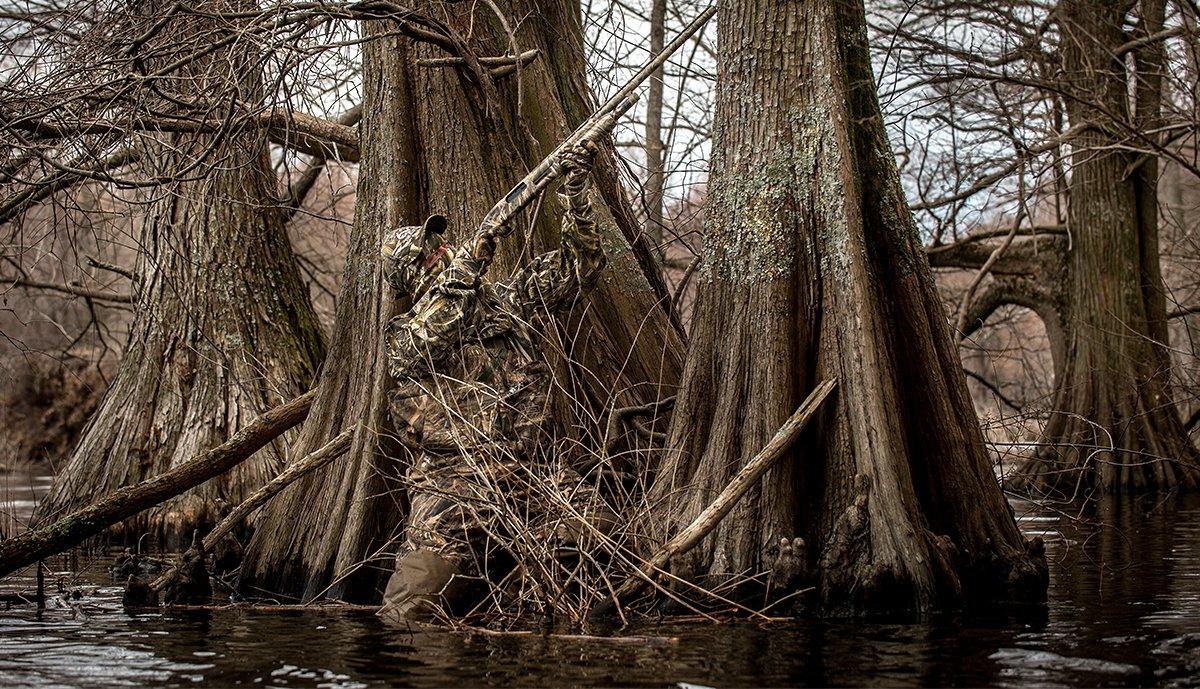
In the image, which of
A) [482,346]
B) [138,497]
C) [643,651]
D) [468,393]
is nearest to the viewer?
[643,651]

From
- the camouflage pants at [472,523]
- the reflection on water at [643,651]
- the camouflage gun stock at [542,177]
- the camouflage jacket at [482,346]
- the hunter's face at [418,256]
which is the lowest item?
the reflection on water at [643,651]

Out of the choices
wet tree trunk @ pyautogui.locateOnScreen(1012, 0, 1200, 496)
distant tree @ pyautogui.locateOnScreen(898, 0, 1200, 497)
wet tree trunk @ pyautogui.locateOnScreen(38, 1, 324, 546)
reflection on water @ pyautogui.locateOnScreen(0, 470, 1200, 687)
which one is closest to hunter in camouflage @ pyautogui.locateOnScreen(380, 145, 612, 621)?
reflection on water @ pyautogui.locateOnScreen(0, 470, 1200, 687)

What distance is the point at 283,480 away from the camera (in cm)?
761

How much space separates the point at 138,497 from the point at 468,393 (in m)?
2.31

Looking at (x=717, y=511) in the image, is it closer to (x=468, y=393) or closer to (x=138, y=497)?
(x=468, y=393)

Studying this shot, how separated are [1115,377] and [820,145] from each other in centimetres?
832

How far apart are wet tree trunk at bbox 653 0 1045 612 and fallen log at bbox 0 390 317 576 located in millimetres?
3123

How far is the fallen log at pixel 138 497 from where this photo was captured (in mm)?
7039

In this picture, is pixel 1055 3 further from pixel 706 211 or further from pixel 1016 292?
pixel 706 211

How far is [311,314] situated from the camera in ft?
38.3

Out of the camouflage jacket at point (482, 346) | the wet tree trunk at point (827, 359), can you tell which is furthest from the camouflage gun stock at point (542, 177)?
the wet tree trunk at point (827, 359)

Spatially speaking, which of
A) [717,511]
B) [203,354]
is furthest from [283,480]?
[203,354]

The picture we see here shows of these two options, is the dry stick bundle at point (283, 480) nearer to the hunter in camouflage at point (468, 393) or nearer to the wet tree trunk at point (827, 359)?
the hunter in camouflage at point (468, 393)

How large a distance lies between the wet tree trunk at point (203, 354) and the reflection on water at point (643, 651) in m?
3.84
